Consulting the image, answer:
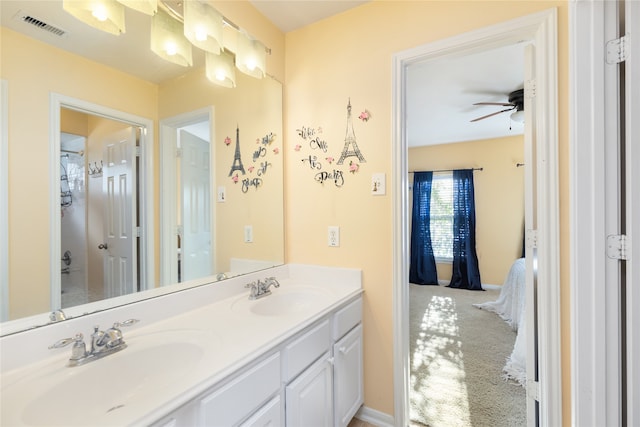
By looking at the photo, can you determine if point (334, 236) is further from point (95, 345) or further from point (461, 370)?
point (461, 370)

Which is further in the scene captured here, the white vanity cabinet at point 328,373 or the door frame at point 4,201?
the white vanity cabinet at point 328,373

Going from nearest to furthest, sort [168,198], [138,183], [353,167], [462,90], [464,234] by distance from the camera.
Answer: [138,183] < [168,198] < [353,167] < [462,90] < [464,234]

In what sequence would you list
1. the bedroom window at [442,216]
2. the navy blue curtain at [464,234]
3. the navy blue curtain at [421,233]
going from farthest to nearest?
the navy blue curtain at [421,233] < the bedroom window at [442,216] < the navy blue curtain at [464,234]

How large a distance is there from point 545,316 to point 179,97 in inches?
78.9

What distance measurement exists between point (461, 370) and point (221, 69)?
2746 mm

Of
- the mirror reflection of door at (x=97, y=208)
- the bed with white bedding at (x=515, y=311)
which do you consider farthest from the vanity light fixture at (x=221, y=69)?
the bed with white bedding at (x=515, y=311)

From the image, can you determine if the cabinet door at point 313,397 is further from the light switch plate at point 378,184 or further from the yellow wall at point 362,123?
the light switch plate at point 378,184

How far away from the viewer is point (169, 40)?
129 cm

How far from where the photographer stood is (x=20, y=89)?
90cm

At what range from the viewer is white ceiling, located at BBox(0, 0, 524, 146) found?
996 millimetres

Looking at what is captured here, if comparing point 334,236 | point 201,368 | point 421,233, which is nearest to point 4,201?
point 201,368

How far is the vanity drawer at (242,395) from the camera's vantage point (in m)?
0.80

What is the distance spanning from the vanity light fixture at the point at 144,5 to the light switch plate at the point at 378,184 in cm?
129

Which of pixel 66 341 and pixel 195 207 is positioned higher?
pixel 195 207
